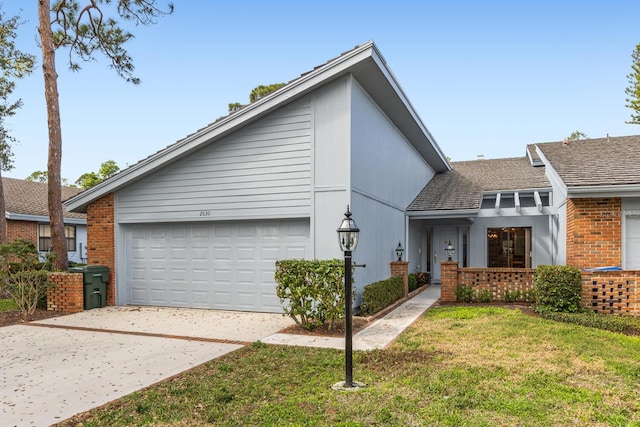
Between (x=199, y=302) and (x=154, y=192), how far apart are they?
121 inches

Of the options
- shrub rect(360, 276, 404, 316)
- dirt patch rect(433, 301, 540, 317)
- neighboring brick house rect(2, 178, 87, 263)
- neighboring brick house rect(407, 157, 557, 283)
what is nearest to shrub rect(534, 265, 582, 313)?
dirt patch rect(433, 301, 540, 317)

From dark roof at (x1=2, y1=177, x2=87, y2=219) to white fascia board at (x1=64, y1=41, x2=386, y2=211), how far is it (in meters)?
10.4

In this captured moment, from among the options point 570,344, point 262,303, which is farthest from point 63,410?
point 570,344

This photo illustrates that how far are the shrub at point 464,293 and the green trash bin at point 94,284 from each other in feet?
30.2

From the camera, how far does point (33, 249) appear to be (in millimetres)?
9945

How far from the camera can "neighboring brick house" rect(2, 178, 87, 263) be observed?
18.8 meters

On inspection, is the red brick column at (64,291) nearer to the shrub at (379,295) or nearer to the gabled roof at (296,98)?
the gabled roof at (296,98)

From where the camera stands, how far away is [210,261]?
1031 centimetres

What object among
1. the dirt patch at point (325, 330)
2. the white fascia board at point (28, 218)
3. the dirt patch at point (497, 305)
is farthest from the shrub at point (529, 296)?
the white fascia board at point (28, 218)

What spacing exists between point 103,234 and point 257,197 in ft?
15.9

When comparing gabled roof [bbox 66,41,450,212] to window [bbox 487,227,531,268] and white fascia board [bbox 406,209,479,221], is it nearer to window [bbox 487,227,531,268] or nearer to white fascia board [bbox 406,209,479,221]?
white fascia board [bbox 406,209,479,221]

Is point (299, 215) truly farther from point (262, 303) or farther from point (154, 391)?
point (154, 391)

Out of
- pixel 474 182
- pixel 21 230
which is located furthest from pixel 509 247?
pixel 21 230

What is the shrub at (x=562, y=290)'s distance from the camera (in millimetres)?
8438
